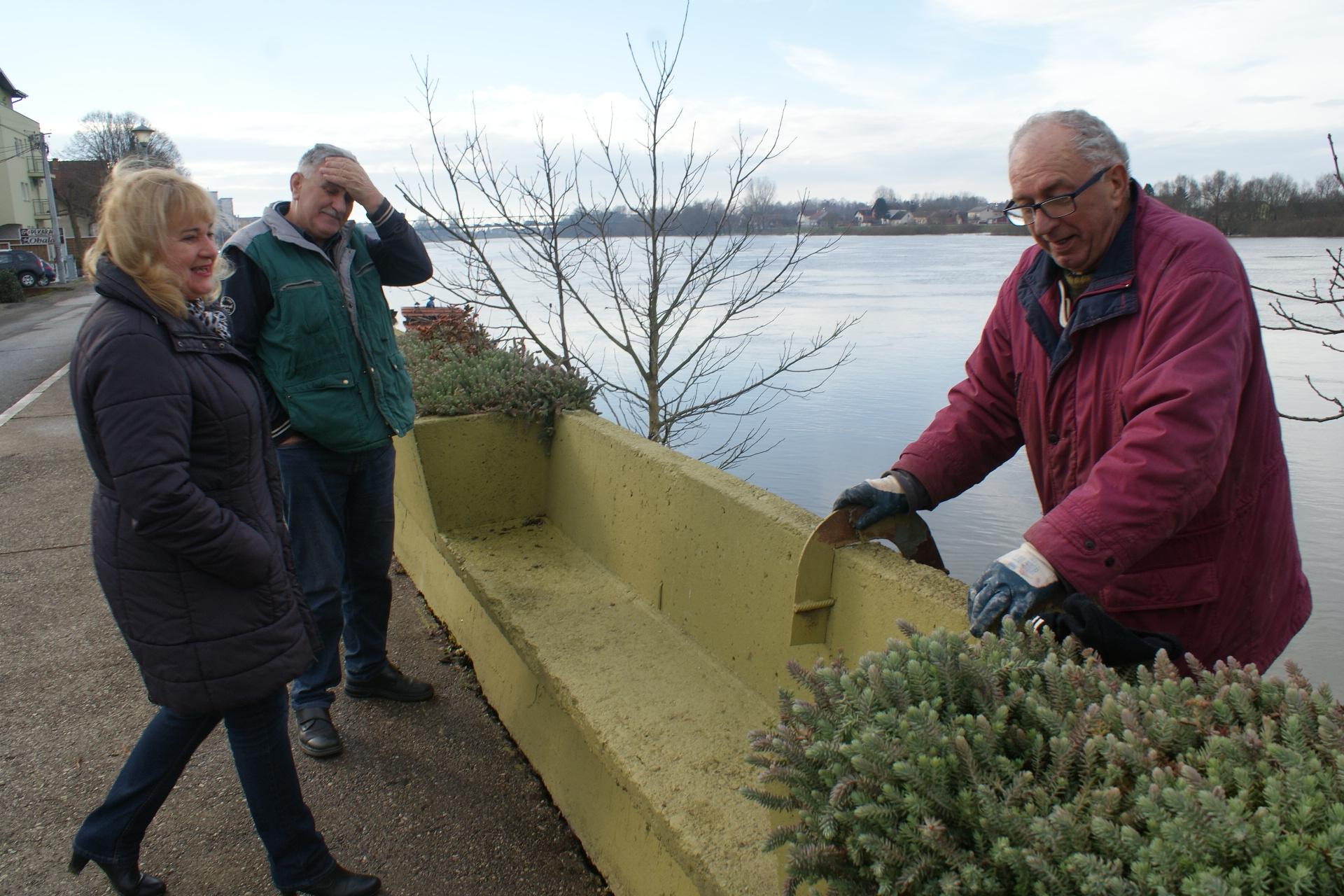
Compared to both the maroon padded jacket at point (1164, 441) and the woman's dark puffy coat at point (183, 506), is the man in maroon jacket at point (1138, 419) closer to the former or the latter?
the maroon padded jacket at point (1164, 441)

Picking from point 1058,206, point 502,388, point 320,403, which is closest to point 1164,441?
point 1058,206

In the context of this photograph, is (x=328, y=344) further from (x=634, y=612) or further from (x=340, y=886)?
(x=340, y=886)

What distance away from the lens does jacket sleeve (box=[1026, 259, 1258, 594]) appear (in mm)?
1834

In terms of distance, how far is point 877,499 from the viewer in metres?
2.54

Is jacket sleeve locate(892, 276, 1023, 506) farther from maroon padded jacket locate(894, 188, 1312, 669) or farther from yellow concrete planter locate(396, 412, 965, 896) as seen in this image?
yellow concrete planter locate(396, 412, 965, 896)

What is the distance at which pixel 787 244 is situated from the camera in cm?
939

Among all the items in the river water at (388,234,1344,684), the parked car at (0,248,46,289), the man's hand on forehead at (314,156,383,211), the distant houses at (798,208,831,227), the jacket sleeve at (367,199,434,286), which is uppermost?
the parked car at (0,248,46,289)

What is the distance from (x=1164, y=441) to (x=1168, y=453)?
0.9 inches

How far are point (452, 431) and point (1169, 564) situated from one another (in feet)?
11.0

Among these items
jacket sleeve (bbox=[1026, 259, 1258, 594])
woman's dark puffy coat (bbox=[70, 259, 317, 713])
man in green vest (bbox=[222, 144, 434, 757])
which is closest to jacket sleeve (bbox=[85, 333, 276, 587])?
woman's dark puffy coat (bbox=[70, 259, 317, 713])

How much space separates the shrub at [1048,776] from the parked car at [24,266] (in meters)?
42.8

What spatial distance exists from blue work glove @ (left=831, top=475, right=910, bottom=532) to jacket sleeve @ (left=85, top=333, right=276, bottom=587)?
1.58 m

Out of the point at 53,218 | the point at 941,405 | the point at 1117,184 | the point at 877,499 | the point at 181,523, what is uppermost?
the point at 53,218

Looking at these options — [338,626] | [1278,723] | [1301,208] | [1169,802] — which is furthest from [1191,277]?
[1301,208]
